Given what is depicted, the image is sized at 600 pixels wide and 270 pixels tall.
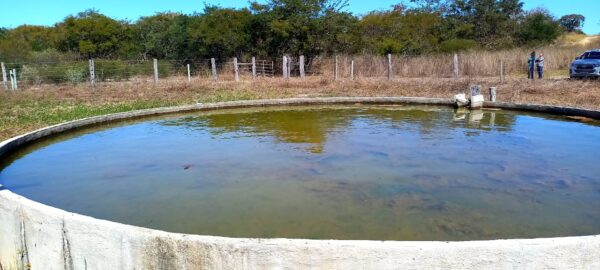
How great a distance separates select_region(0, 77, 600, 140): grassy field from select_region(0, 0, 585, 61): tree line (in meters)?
6.41

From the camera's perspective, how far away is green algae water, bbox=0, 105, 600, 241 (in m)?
4.98

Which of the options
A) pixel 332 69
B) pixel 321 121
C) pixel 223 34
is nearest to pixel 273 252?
pixel 321 121

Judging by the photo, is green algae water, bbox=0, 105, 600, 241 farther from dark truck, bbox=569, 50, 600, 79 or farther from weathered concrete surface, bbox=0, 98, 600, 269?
dark truck, bbox=569, 50, 600, 79

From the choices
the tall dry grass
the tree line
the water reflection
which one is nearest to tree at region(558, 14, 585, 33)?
the tree line

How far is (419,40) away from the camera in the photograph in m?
29.1

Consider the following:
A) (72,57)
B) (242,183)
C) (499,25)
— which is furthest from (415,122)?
(499,25)

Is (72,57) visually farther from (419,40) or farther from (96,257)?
(96,257)

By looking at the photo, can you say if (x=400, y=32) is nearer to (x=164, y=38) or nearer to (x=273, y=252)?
(x=164, y=38)

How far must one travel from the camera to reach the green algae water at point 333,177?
498 cm

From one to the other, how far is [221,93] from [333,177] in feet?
36.0

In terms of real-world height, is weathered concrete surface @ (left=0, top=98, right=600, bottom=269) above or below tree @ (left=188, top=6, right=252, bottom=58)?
below

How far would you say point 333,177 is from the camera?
6598mm

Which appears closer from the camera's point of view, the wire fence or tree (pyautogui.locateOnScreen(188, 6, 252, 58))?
the wire fence

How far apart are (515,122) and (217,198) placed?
7.63 metres
